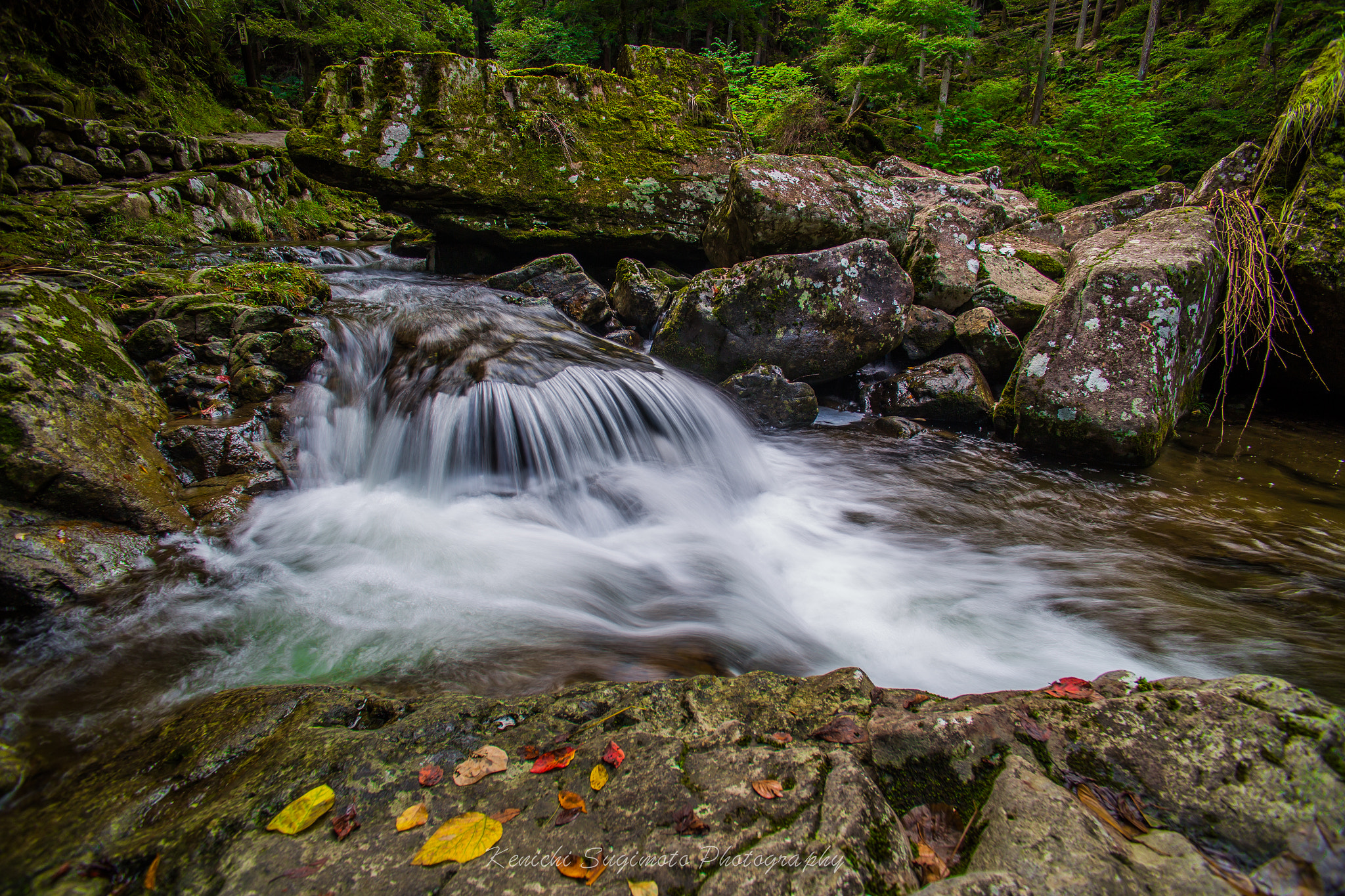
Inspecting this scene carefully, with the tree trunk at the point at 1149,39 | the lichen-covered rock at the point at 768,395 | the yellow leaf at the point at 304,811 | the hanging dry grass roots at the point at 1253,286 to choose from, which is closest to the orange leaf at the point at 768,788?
the yellow leaf at the point at 304,811

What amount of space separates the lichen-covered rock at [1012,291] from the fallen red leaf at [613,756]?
22.3 feet

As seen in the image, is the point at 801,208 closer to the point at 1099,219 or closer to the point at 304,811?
the point at 1099,219

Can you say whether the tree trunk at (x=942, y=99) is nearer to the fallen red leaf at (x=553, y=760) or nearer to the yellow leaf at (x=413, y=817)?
the fallen red leaf at (x=553, y=760)

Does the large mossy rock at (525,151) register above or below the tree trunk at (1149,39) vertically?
below

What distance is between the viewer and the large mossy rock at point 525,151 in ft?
23.8

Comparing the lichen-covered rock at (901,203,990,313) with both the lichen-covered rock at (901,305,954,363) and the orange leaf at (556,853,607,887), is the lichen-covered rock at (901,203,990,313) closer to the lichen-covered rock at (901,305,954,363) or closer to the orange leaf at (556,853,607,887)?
the lichen-covered rock at (901,305,954,363)

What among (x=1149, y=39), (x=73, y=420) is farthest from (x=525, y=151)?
(x=1149, y=39)

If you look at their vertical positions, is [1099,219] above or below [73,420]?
above

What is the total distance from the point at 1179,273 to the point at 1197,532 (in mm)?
2487

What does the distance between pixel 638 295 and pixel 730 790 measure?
6.93 m

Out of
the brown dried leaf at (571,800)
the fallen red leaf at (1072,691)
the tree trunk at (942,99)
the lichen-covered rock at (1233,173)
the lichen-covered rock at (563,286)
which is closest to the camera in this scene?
the brown dried leaf at (571,800)

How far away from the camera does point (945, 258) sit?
6.95 metres

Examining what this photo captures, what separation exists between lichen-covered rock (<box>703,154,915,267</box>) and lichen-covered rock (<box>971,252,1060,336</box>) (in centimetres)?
123

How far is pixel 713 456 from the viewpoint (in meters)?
5.28
